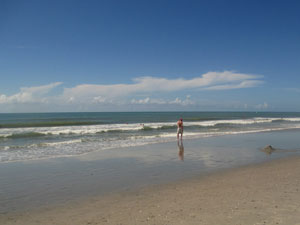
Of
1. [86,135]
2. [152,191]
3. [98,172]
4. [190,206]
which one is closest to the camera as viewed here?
[190,206]

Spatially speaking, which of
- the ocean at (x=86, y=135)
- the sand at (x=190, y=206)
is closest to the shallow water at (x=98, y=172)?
the sand at (x=190, y=206)

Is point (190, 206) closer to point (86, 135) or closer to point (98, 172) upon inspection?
point (98, 172)

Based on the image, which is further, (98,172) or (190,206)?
(98,172)

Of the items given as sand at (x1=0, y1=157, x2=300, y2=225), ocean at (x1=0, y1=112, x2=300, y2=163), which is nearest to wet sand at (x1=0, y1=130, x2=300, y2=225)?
sand at (x1=0, y1=157, x2=300, y2=225)

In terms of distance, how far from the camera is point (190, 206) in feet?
18.2

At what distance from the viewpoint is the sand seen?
4844mm

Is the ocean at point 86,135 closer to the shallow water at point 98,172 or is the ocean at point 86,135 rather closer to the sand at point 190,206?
the shallow water at point 98,172

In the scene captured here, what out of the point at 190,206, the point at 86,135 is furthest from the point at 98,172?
the point at 86,135

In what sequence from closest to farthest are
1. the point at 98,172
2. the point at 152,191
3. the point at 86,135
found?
the point at 152,191 → the point at 98,172 → the point at 86,135

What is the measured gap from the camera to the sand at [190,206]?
484 cm

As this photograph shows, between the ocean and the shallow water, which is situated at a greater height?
the ocean

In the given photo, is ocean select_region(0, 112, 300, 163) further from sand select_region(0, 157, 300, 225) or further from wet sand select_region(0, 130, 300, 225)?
sand select_region(0, 157, 300, 225)

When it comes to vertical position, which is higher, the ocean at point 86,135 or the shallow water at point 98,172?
the ocean at point 86,135

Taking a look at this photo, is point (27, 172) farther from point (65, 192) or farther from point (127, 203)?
point (127, 203)
